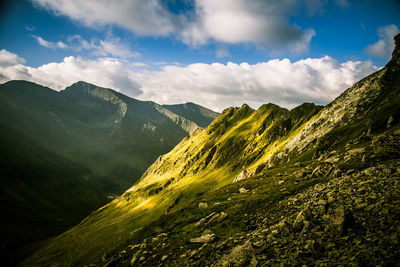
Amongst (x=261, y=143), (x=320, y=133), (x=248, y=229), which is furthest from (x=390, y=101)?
(x=248, y=229)

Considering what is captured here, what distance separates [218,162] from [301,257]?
15132 cm

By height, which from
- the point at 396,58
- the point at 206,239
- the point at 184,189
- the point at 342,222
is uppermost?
the point at 396,58

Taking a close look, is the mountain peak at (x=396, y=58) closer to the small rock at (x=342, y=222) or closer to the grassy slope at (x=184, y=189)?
the grassy slope at (x=184, y=189)

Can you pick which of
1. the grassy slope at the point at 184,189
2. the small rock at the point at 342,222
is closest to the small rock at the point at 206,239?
the small rock at the point at 342,222

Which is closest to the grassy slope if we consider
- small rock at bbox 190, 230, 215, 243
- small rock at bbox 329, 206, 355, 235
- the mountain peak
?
the mountain peak

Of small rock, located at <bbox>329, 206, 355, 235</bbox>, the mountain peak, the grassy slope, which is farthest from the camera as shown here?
the mountain peak

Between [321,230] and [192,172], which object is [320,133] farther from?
[192,172]

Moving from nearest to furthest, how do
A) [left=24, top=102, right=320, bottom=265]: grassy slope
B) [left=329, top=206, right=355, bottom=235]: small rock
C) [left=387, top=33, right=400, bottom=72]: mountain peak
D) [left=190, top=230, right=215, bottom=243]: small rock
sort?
[left=329, top=206, right=355, bottom=235]: small rock < [left=190, top=230, right=215, bottom=243]: small rock < [left=24, top=102, right=320, bottom=265]: grassy slope < [left=387, top=33, right=400, bottom=72]: mountain peak

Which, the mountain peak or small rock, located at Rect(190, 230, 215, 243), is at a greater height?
the mountain peak

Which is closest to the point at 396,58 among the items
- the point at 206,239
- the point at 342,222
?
the point at 342,222

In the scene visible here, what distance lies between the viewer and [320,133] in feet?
317

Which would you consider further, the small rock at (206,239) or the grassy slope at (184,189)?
the grassy slope at (184,189)

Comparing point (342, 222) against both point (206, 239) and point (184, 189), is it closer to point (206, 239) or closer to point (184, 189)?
point (206, 239)

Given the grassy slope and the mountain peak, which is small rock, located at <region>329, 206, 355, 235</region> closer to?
the grassy slope
